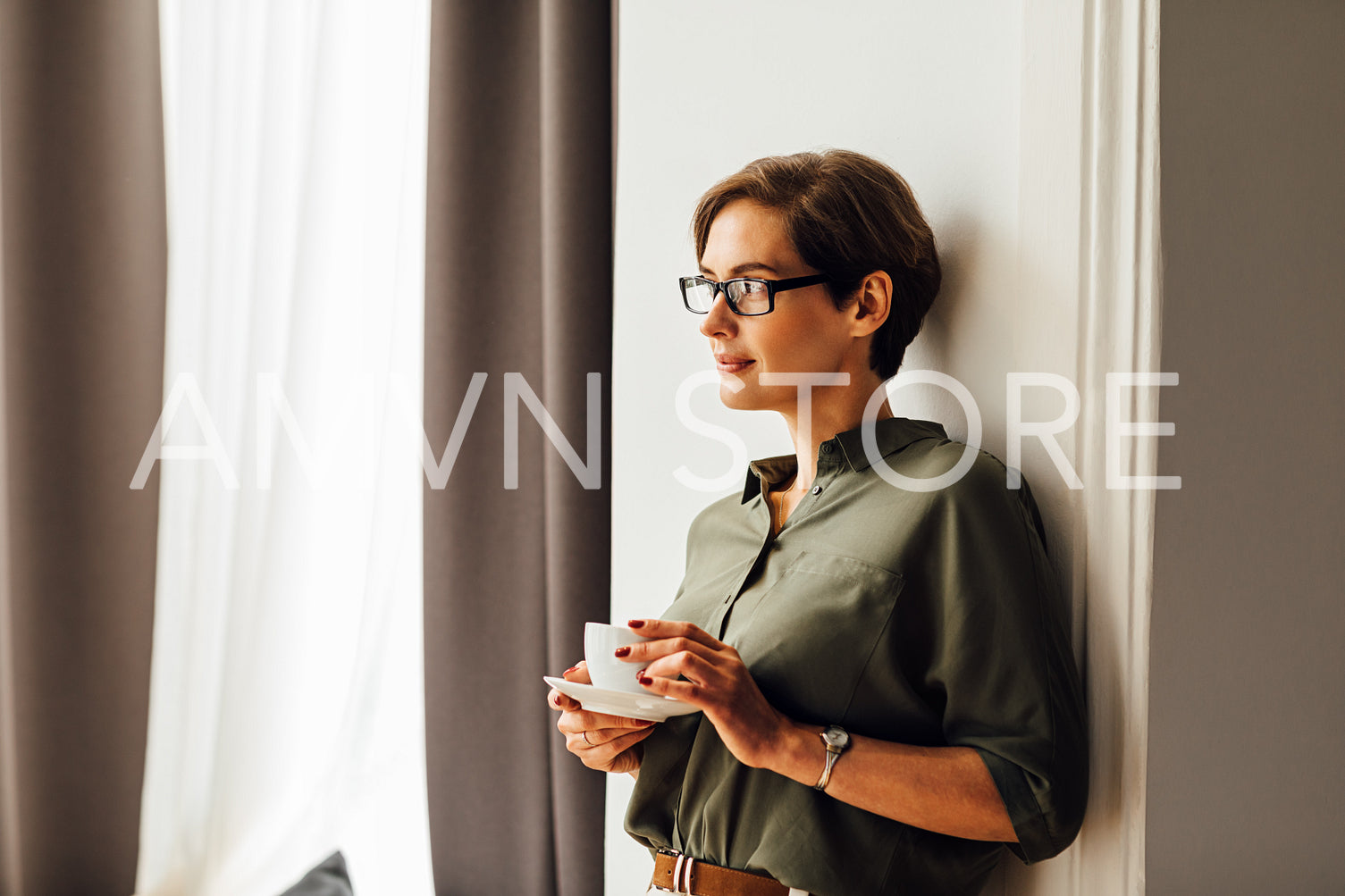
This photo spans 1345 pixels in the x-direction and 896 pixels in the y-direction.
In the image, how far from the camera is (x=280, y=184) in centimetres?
A: 225

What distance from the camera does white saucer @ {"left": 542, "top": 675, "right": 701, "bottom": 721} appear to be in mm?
936

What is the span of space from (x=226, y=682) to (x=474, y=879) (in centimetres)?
72

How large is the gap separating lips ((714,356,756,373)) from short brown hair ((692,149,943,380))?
0.12m

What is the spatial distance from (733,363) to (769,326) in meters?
0.07

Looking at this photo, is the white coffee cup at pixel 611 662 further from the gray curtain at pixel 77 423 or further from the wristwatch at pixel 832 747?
the gray curtain at pixel 77 423

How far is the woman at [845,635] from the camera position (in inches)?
36.5

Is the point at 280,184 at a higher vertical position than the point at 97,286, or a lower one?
higher

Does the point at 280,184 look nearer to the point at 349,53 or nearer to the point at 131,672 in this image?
the point at 349,53

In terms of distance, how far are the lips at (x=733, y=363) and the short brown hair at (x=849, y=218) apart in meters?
0.12

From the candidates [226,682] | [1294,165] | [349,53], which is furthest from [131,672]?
[1294,165]

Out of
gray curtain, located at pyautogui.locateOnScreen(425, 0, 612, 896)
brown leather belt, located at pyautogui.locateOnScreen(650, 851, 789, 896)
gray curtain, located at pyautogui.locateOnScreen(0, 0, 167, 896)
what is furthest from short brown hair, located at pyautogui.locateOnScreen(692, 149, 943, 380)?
gray curtain, located at pyautogui.locateOnScreen(0, 0, 167, 896)

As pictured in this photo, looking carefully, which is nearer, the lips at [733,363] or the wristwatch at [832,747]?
the wristwatch at [832,747]

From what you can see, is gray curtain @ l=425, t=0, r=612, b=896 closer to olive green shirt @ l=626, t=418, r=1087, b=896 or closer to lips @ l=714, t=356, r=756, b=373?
lips @ l=714, t=356, r=756, b=373

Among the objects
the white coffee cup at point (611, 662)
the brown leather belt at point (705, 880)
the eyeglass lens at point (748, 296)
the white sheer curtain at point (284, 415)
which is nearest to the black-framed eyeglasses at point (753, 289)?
the eyeglass lens at point (748, 296)
